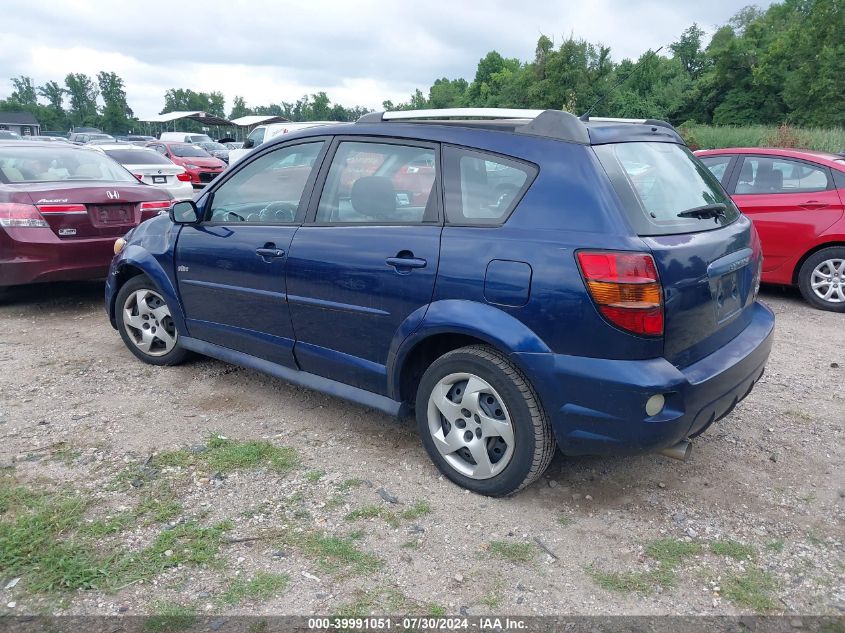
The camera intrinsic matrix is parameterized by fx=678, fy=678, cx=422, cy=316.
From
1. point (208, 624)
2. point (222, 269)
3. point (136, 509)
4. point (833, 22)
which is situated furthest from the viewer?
point (833, 22)

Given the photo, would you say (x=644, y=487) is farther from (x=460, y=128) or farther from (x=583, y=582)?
(x=460, y=128)

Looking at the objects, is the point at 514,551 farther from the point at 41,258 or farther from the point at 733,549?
the point at 41,258

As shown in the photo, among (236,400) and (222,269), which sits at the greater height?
(222,269)

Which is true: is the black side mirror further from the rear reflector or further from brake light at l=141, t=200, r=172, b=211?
brake light at l=141, t=200, r=172, b=211

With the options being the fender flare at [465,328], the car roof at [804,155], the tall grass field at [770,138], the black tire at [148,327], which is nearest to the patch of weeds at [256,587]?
the fender flare at [465,328]

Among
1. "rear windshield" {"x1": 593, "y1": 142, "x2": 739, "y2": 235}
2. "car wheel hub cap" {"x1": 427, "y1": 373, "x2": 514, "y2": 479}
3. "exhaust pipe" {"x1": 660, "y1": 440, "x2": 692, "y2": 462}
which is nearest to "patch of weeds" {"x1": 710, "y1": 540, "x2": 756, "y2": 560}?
"exhaust pipe" {"x1": 660, "y1": 440, "x2": 692, "y2": 462}

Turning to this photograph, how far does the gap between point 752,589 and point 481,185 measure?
2054 millimetres

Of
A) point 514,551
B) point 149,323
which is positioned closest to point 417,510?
point 514,551

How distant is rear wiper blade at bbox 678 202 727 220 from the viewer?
3196 mm

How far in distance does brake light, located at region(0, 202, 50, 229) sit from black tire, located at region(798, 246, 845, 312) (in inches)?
288

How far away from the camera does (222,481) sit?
3.43m

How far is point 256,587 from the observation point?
2648mm

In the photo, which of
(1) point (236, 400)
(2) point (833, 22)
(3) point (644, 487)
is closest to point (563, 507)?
(3) point (644, 487)

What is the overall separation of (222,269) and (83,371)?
5.18 feet
